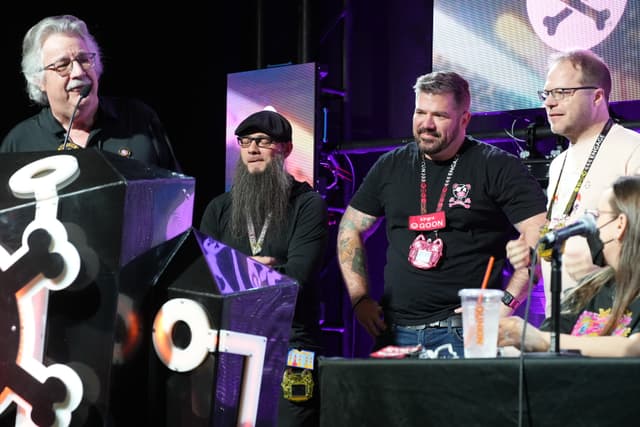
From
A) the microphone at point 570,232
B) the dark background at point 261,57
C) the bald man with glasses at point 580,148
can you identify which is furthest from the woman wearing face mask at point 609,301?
the dark background at point 261,57

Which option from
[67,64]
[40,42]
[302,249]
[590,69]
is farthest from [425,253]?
[40,42]

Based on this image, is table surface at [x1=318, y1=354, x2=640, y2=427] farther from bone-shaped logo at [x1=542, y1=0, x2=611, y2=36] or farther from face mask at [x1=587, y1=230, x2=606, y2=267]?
bone-shaped logo at [x1=542, y1=0, x2=611, y2=36]

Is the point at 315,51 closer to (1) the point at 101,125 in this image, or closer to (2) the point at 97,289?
(1) the point at 101,125

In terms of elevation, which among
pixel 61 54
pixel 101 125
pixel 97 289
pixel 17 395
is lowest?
pixel 17 395

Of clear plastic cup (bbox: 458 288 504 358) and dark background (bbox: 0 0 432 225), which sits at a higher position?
dark background (bbox: 0 0 432 225)

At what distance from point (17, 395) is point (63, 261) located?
1.06ft

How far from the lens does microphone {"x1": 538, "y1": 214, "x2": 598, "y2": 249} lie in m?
1.99

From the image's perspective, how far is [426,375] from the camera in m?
1.95

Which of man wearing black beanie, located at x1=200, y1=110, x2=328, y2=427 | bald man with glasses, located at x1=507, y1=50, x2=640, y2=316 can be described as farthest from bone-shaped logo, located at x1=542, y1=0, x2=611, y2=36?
man wearing black beanie, located at x1=200, y1=110, x2=328, y2=427

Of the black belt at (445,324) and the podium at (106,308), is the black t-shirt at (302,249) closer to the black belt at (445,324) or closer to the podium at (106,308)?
the black belt at (445,324)

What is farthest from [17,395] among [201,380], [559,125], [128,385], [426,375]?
[559,125]

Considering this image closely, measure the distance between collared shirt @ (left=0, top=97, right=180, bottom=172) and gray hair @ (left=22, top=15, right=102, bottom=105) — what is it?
0.35 feet

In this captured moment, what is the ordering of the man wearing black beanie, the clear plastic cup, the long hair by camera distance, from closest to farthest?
the clear plastic cup
the long hair
the man wearing black beanie

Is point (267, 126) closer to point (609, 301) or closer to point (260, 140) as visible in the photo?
point (260, 140)
